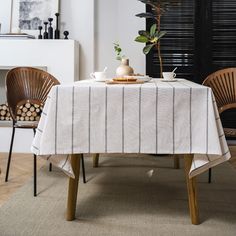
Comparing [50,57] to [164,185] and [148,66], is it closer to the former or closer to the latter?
[148,66]

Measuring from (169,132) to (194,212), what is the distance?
48cm

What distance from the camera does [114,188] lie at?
2.55 meters

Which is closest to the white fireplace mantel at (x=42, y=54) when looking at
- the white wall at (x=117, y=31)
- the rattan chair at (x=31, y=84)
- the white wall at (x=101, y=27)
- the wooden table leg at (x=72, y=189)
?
the white wall at (x=101, y=27)

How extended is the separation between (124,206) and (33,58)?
2.18 meters

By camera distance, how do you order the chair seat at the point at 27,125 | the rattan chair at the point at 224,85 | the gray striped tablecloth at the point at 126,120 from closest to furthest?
1. the gray striped tablecloth at the point at 126,120
2. the chair seat at the point at 27,125
3. the rattan chair at the point at 224,85

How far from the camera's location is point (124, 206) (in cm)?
218

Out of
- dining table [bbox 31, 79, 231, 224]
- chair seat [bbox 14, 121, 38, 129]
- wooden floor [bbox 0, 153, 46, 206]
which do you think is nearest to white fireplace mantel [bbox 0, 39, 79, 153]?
wooden floor [bbox 0, 153, 46, 206]

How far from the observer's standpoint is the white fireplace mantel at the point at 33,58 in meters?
3.76

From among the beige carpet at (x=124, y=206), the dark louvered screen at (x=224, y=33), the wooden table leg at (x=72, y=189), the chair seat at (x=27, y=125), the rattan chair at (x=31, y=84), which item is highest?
the dark louvered screen at (x=224, y=33)

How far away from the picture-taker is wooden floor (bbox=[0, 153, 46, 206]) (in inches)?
97.9

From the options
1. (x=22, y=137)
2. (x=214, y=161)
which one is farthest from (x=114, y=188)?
(x=22, y=137)

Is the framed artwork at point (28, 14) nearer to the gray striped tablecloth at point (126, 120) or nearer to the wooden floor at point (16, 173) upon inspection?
the wooden floor at point (16, 173)

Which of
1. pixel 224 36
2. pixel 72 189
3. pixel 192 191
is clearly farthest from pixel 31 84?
pixel 224 36

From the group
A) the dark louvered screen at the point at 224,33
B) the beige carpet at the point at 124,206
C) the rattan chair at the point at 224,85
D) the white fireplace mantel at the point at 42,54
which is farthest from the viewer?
the dark louvered screen at the point at 224,33
